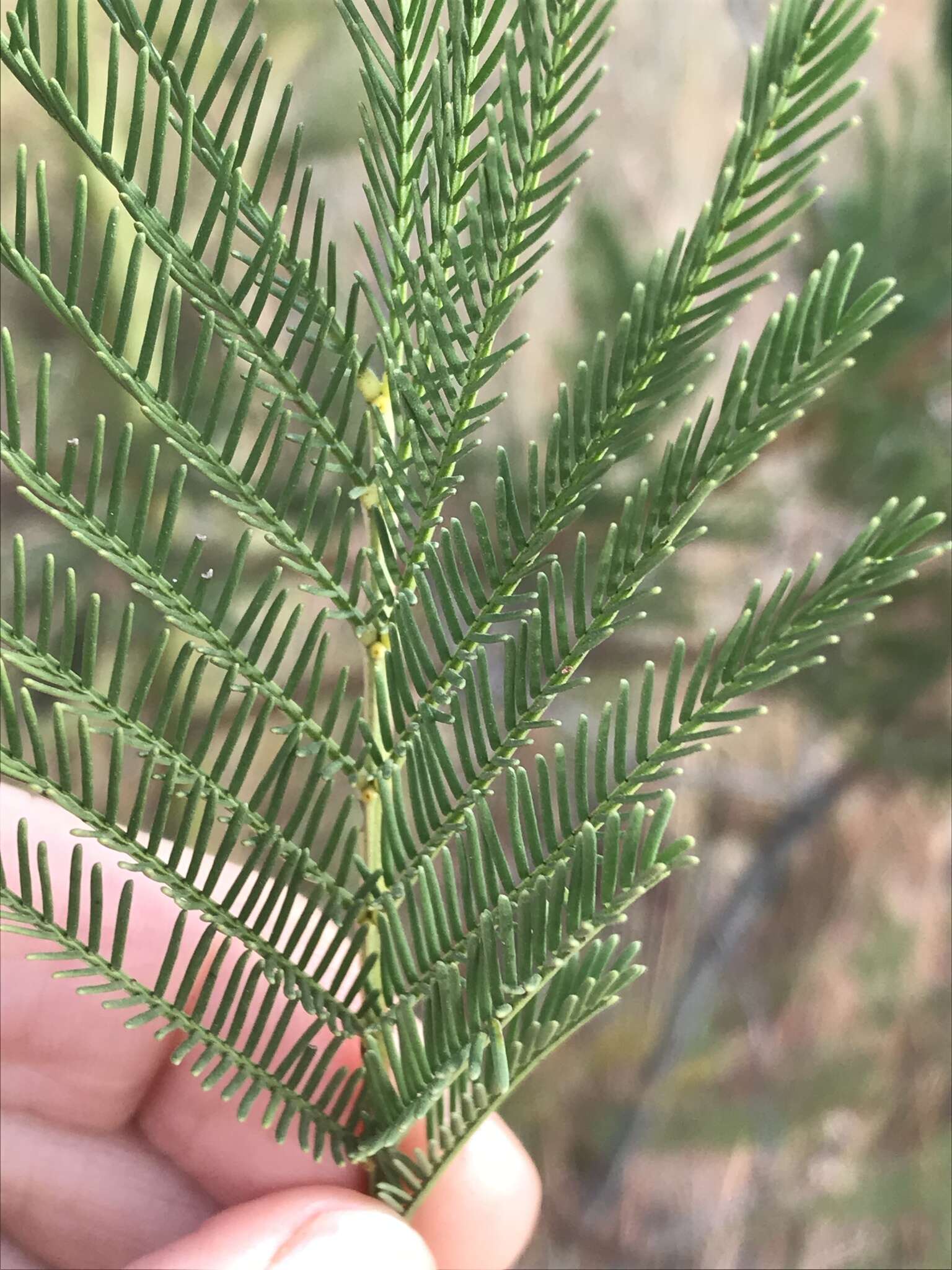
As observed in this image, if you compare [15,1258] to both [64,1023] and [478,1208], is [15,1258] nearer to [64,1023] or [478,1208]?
[64,1023]

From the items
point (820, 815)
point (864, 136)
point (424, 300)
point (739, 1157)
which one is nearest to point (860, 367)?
point (864, 136)

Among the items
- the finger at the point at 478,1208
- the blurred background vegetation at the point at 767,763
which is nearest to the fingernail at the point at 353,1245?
the finger at the point at 478,1208

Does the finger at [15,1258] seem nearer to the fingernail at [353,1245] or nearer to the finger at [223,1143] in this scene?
the finger at [223,1143]

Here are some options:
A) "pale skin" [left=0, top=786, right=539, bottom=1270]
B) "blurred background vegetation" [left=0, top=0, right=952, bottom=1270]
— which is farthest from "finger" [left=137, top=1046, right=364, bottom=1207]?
"blurred background vegetation" [left=0, top=0, right=952, bottom=1270]

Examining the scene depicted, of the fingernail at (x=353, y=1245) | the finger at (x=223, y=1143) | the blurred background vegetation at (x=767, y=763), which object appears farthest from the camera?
the blurred background vegetation at (x=767, y=763)

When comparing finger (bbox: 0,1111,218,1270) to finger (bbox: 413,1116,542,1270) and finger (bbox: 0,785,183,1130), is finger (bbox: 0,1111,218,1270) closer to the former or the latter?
finger (bbox: 0,785,183,1130)

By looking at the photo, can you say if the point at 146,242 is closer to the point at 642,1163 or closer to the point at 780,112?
the point at 780,112
